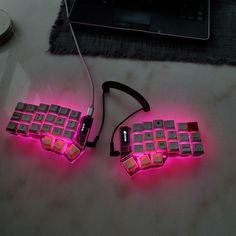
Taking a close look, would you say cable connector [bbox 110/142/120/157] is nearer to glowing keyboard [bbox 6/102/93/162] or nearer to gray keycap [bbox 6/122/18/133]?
glowing keyboard [bbox 6/102/93/162]

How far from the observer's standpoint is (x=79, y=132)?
54 centimetres

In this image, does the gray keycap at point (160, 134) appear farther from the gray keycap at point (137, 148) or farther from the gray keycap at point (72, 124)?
the gray keycap at point (72, 124)

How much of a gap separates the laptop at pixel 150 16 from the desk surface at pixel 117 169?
84 mm

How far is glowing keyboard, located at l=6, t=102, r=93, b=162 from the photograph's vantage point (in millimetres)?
530

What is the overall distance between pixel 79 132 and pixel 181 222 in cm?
25

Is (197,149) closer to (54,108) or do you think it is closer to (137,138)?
(137,138)

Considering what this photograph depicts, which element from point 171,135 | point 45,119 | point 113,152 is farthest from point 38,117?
point 171,135

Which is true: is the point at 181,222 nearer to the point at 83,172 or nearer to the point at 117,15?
the point at 83,172

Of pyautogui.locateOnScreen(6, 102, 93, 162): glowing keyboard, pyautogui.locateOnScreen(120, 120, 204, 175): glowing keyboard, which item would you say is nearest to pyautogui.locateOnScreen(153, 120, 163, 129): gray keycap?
pyautogui.locateOnScreen(120, 120, 204, 175): glowing keyboard

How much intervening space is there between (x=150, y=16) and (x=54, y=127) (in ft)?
1.19

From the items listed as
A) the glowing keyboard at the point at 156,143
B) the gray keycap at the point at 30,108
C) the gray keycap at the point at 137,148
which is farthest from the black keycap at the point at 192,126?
the gray keycap at the point at 30,108

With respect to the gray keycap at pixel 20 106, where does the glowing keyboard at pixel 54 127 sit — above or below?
below

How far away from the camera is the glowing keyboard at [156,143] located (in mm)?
507

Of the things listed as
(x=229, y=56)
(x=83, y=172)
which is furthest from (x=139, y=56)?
(x=83, y=172)
